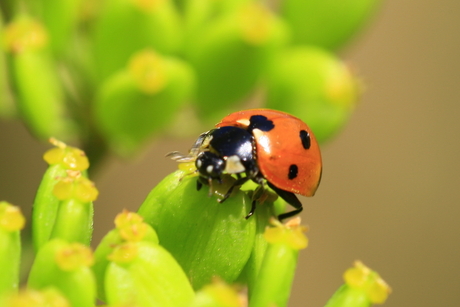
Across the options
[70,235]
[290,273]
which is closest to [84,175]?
[70,235]

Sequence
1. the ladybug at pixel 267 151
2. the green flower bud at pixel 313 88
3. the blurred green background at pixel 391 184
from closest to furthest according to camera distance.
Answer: the ladybug at pixel 267 151
the green flower bud at pixel 313 88
the blurred green background at pixel 391 184

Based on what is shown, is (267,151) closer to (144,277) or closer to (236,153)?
(236,153)

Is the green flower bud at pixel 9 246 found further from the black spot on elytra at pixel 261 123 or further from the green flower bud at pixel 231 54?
the green flower bud at pixel 231 54

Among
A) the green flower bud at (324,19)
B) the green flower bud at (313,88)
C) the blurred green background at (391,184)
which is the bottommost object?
the blurred green background at (391,184)

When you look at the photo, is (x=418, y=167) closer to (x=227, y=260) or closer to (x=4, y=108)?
(x=4, y=108)

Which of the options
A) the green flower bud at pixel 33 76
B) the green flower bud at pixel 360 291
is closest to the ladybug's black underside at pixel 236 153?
the green flower bud at pixel 360 291

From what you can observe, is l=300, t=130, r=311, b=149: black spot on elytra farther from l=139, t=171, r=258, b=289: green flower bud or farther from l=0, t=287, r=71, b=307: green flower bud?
l=0, t=287, r=71, b=307: green flower bud

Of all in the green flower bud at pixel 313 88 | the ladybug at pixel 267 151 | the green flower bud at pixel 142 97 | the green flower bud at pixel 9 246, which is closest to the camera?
the green flower bud at pixel 9 246

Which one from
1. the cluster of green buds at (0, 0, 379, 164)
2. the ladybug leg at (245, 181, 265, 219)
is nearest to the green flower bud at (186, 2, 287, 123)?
the cluster of green buds at (0, 0, 379, 164)
